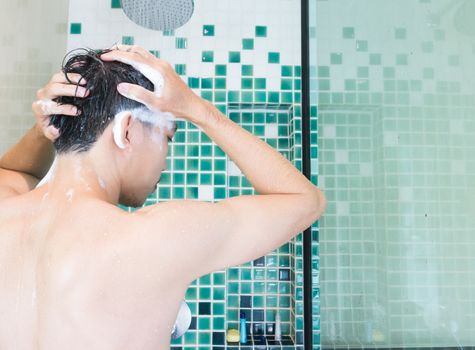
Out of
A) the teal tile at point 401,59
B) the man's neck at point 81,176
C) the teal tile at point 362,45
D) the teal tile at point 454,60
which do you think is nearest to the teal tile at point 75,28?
the man's neck at point 81,176

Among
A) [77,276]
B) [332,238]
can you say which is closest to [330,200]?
[332,238]

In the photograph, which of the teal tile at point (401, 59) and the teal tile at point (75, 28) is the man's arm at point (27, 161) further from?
the teal tile at point (75, 28)

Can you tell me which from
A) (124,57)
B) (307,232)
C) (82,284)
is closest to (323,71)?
(307,232)

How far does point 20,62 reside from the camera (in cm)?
129

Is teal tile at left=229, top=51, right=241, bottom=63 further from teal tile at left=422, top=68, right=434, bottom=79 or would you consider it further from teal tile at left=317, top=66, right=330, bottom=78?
teal tile at left=422, top=68, right=434, bottom=79

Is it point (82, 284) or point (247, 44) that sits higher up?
point (247, 44)

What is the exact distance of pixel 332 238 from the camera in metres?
1.03

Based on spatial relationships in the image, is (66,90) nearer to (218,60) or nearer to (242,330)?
(218,60)

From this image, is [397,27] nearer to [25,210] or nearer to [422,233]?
[422,233]

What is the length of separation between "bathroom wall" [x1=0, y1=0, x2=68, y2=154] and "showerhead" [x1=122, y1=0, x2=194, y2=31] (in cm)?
38

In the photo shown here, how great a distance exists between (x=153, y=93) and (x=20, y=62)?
2.52 feet

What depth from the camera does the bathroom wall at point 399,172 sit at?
52cm

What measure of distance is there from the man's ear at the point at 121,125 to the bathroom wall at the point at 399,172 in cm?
43

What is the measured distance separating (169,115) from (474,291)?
1.84 ft
